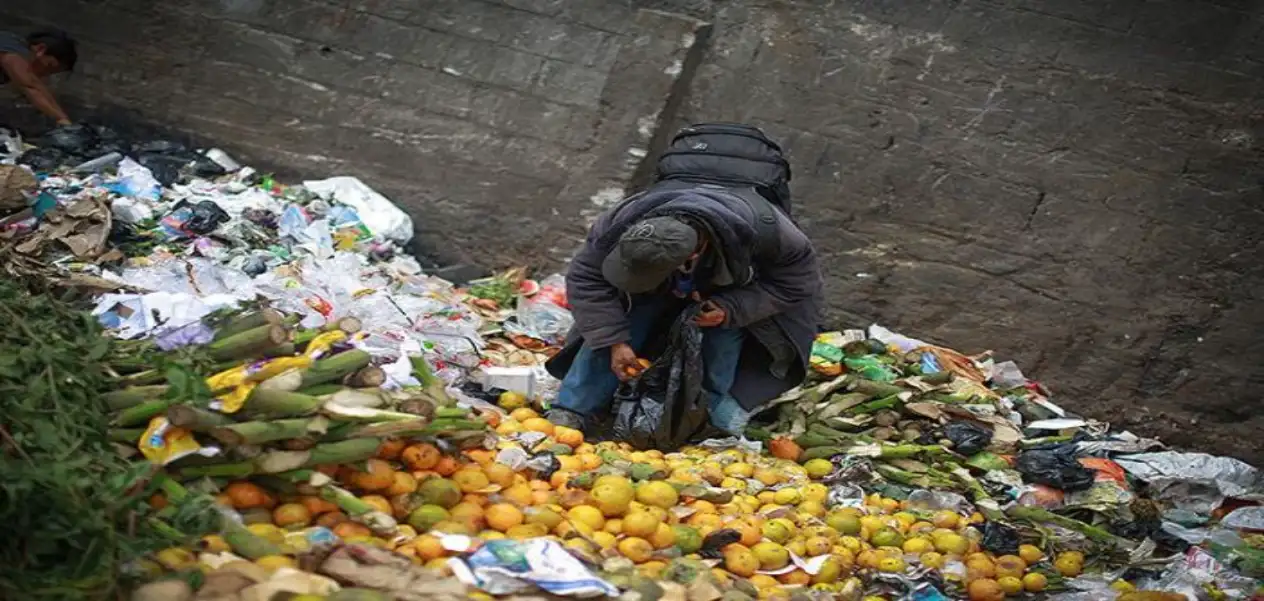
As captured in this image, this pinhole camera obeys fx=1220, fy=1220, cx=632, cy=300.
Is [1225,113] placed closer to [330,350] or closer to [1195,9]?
[1195,9]

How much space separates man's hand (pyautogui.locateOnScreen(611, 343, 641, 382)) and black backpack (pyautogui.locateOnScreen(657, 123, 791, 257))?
79cm

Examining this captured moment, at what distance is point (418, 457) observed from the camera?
3611 millimetres

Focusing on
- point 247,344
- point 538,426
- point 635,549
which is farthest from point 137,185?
point 635,549

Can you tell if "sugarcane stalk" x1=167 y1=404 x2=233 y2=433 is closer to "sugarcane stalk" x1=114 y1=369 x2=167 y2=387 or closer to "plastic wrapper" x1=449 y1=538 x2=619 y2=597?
"sugarcane stalk" x1=114 y1=369 x2=167 y2=387

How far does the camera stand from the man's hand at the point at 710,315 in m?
4.74

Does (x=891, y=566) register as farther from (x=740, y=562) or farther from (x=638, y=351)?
(x=638, y=351)

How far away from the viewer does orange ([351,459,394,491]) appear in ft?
11.4

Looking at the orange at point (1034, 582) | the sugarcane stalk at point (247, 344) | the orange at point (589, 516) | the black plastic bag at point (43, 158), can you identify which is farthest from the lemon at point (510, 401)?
the black plastic bag at point (43, 158)

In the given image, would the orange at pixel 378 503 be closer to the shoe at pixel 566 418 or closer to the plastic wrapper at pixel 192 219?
the shoe at pixel 566 418

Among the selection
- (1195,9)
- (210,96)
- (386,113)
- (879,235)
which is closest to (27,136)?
(210,96)

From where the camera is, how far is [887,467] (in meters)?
4.95

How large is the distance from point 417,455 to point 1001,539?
2.23 meters

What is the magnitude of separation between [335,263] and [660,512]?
2811 millimetres

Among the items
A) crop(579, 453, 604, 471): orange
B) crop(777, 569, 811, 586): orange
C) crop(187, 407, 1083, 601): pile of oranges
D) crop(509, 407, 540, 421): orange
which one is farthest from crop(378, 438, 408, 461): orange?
crop(777, 569, 811, 586): orange
